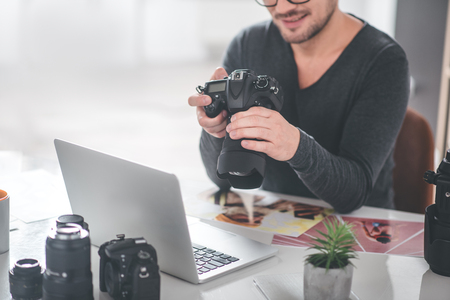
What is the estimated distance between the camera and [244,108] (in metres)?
0.75

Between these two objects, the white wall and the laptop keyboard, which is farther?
the white wall

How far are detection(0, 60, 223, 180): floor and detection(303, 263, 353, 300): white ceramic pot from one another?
110 inches

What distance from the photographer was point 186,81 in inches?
153

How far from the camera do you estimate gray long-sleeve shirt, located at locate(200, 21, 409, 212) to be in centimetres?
99

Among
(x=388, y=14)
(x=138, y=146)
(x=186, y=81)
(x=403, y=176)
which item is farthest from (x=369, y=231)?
(x=186, y=81)

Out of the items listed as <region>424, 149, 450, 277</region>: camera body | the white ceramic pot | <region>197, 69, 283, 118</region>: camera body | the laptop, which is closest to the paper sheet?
the laptop

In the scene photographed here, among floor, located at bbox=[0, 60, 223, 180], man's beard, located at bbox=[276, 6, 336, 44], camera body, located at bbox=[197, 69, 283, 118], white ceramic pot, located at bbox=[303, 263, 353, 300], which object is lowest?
floor, located at bbox=[0, 60, 223, 180]

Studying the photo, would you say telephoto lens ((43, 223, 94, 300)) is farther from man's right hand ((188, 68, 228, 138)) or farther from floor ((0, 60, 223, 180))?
floor ((0, 60, 223, 180))

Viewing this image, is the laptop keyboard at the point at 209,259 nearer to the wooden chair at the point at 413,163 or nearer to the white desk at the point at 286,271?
the white desk at the point at 286,271

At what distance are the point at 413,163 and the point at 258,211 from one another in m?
0.56

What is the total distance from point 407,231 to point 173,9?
2.91m

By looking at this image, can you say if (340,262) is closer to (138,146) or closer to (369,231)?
(369,231)

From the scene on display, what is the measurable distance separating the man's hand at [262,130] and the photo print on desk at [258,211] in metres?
0.18

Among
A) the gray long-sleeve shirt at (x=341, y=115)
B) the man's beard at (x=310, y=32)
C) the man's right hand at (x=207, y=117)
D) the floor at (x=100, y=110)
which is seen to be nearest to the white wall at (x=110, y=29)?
the floor at (x=100, y=110)
